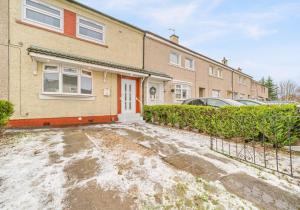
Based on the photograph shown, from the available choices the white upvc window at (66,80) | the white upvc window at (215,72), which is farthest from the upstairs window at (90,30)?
the white upvc window at (215,72)

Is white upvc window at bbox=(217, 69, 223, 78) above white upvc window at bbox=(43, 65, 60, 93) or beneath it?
above

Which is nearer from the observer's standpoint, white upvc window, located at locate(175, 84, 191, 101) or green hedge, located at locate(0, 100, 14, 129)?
green hedge, located at locate(0, 100, 14, 129)

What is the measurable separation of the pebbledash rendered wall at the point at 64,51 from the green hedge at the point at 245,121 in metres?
4.73

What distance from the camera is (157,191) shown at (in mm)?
2703

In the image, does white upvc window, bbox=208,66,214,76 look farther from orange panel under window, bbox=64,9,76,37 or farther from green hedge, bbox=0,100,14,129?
green hedge, bbox=0,100,14,129

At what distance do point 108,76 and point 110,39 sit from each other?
2533mm

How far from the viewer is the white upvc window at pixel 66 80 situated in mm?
7959

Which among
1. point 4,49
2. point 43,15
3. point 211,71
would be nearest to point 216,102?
point 43,15

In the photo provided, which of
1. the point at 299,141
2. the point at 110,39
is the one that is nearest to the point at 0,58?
the point at 110,39

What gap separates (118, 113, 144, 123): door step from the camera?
425 inches

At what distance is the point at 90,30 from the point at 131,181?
9466 millimetres

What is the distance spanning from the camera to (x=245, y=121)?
237 inches

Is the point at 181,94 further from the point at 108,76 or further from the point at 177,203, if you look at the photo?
the point at 177,203

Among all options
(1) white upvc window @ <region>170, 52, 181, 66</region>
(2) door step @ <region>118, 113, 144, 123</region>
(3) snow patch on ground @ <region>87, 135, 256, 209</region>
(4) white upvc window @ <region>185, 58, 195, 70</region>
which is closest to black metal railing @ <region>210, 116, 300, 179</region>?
(3) snow patch on ground @ <region>87, 135, 256, 209</region>
